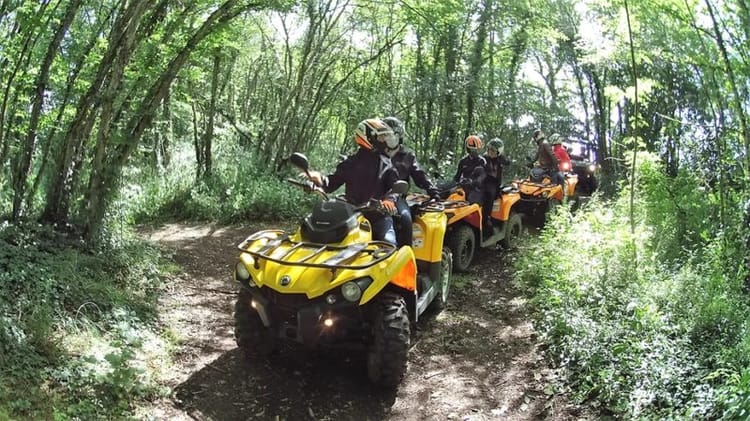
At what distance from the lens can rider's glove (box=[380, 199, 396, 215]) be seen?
471 centimetres

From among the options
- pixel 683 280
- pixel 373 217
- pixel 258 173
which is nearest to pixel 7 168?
pixel 373 217

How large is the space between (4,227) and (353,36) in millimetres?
12153

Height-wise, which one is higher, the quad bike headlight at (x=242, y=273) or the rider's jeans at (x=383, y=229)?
the rider's jeans at (x=383, y=229)

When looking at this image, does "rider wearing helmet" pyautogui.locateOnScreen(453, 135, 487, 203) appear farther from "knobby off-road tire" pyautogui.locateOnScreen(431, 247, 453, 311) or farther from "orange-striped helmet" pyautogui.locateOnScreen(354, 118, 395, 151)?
"orange-striped helmet" pyautogui.locateOnScreen(354, 118, 395, 151)

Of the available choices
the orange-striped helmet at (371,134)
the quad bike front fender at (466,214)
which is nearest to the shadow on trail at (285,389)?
the orange-striped helmet at (371,134)

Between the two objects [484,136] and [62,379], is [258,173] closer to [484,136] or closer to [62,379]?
[484,136]

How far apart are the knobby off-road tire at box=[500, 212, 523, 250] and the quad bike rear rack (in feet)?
15.4

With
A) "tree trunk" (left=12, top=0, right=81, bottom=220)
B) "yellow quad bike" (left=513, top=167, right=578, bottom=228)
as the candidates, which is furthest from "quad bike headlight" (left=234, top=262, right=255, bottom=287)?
"yellow quad bike" (left=513, top=167, right=578, bottom=228)

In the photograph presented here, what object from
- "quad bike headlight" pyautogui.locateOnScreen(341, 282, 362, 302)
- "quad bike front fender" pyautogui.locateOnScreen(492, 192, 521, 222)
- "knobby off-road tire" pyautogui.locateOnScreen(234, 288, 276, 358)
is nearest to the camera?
"quad bike headlight" pyautogui.locateOnScreen(341, 282, 362, 302)

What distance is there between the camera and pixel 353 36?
1580cm

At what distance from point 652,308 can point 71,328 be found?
13.5ft

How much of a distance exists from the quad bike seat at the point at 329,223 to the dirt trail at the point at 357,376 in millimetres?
944

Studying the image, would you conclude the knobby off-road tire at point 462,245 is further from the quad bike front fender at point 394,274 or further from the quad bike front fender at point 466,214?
the quad bike front fender at point 394,274

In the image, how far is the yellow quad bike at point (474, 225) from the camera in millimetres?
7000
